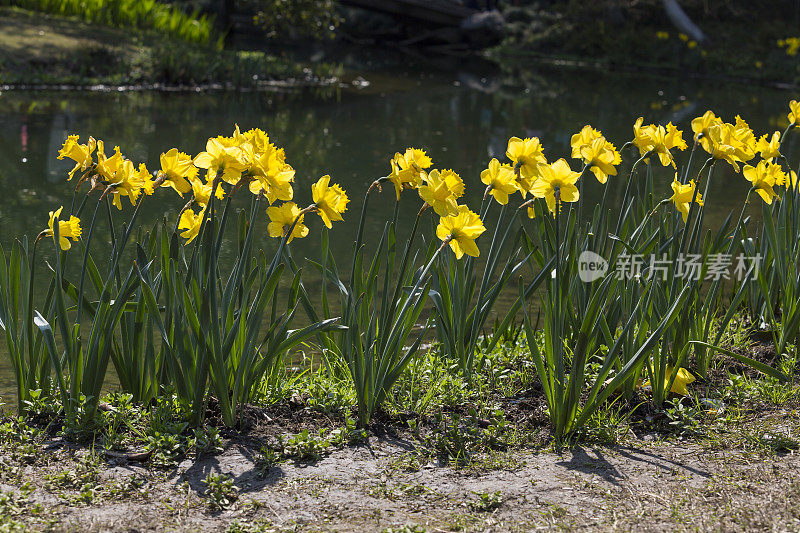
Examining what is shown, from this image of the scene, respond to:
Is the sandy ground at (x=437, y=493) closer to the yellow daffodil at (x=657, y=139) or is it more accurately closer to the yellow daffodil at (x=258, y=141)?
the yellow daffodil at (x=258, y=141)

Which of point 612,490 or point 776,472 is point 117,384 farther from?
point 776,472

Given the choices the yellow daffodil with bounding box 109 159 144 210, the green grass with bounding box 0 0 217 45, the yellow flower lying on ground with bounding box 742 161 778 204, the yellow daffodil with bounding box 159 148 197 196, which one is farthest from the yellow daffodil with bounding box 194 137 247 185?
the green grass with bounding box 0 0 217 45

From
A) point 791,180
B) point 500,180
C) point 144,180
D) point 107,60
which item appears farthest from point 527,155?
Answer: point 107,60

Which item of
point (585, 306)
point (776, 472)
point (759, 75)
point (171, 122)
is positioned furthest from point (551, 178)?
point (759, 75)

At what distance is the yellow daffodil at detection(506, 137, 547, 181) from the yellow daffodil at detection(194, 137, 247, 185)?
87cm

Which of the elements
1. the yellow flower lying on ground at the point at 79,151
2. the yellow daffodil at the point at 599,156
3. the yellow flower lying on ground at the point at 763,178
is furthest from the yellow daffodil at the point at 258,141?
the yellow flower lying on ground at the point at 763,178

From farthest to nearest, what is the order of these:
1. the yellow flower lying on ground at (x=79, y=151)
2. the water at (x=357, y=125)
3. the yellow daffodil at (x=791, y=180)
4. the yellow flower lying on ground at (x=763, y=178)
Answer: the water at (x=357, y=125) < the yellow daffodil at (x=791, y=180) < the yellow flower lying on ground at (x=763, y=178) < the yellow flower lying on ground at (x=79, y=151)

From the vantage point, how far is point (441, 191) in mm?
2494

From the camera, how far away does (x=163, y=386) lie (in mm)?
2596

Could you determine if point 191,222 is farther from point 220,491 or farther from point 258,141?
point 220,491

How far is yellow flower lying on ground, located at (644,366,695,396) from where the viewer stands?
2.92 meters

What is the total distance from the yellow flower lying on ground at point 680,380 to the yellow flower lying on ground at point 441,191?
1005 millimetres

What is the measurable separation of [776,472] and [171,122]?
7.99m

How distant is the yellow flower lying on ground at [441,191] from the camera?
8.20ft
